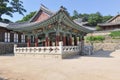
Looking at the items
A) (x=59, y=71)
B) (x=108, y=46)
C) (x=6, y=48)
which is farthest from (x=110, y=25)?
(x=59, y=71)

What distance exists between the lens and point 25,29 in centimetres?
2097

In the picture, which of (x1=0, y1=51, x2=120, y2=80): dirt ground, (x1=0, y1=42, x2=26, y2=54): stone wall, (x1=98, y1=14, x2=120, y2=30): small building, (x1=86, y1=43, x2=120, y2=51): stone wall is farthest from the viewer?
(x1=98, y1=14, x2=120, y2=30): small building

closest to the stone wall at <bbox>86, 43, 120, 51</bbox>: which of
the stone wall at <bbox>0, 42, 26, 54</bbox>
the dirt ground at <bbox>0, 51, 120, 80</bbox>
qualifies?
the stone wall at <bbox>0, 42, 26, 54</bbox>

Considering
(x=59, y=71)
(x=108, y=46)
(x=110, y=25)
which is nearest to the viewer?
(x=59, y=71)

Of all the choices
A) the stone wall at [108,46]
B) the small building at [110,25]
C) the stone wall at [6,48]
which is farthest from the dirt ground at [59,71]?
the small building at [110,25]

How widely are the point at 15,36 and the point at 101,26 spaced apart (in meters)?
34.4

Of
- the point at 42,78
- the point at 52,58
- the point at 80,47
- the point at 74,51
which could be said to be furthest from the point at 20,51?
the point at 42,78

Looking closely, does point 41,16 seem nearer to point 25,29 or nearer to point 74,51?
point 25,29

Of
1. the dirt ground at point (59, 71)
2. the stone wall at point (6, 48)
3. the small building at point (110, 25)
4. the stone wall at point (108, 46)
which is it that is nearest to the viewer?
the dirt ground at point (59, 71)

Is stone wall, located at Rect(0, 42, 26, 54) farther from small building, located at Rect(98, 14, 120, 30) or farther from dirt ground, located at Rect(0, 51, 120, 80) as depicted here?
small building, located at Rect(98, 14, 120, 30)

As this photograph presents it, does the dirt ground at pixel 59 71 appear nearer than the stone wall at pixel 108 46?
Yes

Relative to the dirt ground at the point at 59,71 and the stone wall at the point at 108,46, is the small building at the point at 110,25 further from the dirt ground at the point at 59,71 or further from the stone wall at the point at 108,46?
the dirt ground at the point at 59,71

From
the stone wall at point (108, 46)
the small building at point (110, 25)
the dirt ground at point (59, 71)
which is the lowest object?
the dirt ground at point (59, 71)

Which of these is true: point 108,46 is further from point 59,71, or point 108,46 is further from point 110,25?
point 59,71
